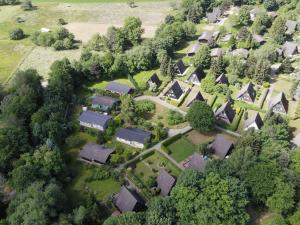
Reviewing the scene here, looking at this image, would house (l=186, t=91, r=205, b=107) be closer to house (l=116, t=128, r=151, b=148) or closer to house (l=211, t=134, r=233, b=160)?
house (l=116, t=128, r=151, b=148)

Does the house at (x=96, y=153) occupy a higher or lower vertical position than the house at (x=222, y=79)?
lower

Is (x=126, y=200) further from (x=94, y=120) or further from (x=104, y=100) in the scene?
(x=104, y=100)

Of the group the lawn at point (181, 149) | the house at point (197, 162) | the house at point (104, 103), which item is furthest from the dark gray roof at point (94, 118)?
the house at point (197, 162)

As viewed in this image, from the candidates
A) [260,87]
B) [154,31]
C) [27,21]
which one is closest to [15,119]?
[260,87]

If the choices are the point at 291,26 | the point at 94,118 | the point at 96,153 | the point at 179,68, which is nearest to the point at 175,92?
the point at 179,68

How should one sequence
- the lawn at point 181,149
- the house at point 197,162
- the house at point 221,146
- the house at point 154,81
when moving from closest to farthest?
the house at point 197,162 < the house at point 221,146 < the lawn at point 181,149 < the house at point 154,81

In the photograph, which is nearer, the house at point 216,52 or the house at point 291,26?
the house at point 216,52

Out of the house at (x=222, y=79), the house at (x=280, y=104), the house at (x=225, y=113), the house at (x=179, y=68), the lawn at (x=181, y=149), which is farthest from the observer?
the house at (x=179, y=68)

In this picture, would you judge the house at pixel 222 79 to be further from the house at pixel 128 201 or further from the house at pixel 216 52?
the house at pixel 128 201

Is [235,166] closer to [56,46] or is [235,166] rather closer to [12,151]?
[12,151]
